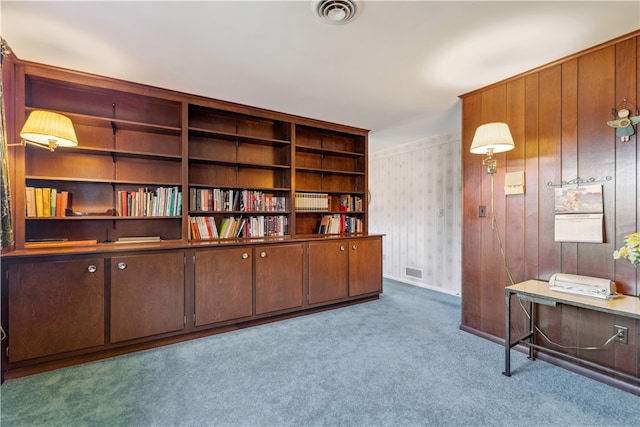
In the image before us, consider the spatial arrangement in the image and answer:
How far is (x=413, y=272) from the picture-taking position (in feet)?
15.8

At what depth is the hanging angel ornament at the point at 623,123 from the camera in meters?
1.93

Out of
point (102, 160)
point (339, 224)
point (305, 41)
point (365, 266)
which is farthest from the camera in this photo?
point (339, 224)

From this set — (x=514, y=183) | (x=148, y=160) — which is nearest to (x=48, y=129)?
(x=148, y=160)

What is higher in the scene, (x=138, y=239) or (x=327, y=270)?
(x=138, y=239)

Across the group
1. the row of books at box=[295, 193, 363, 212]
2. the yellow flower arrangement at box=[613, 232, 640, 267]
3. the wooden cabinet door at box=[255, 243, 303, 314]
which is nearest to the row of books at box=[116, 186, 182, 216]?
the wooden cabinet door at box=[255, 243, 303, 314]

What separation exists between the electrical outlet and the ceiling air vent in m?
2.73

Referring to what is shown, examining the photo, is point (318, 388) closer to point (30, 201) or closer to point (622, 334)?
point (622, 334)

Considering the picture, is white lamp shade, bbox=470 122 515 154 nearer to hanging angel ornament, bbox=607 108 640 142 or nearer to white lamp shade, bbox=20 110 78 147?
hanging angel ornament, bbox=607 108 640 142

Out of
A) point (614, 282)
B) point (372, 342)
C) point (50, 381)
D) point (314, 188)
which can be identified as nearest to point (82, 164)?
point (50, 381)

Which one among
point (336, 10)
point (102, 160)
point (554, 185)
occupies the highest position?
point (336, 10)

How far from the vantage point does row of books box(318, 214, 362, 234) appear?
398 cm

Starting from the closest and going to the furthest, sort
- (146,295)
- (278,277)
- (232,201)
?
1. (146,295)
2. (278,277)
3. (232,201)

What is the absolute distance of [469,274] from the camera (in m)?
2.90

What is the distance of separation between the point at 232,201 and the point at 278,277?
3.31 feet
